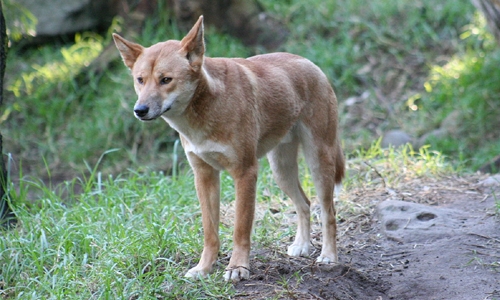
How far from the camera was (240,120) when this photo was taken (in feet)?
13.4

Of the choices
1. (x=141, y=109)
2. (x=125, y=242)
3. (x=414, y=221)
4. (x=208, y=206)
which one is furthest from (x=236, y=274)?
(x=414, y=221)

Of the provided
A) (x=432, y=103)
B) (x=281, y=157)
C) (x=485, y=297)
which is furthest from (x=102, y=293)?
(x=432, y=103)

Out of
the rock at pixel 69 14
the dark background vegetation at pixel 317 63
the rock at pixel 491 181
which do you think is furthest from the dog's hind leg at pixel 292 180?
the rock at pixel 69 14

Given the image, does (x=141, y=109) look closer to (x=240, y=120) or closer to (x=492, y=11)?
(x=240, y=120)

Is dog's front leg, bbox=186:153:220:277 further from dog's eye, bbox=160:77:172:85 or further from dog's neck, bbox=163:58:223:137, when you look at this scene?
dog's eye, bbox=160:77:172:85

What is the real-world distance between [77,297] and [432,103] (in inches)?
257

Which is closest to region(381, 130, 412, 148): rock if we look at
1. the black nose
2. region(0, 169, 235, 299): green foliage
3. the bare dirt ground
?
the bare dirt ground

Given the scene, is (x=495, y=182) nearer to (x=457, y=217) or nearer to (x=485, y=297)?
(x=457, y=217)

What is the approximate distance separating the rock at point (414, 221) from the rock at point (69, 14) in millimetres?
6268

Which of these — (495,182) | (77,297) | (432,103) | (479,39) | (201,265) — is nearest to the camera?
(77,297)

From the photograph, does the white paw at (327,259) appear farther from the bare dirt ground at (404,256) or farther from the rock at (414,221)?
the rock at (414,221)

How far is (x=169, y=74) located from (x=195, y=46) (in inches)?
9.8

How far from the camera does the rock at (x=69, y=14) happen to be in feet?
33.2

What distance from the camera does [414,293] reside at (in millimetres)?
4230
